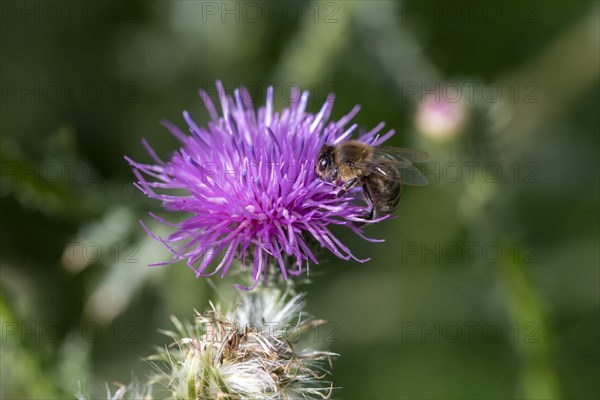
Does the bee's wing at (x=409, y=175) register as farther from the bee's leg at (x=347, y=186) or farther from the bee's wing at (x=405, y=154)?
the bee's leg at (x=347, y=186)

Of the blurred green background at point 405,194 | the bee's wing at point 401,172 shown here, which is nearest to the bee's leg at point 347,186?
the bee's wing at point 401,172

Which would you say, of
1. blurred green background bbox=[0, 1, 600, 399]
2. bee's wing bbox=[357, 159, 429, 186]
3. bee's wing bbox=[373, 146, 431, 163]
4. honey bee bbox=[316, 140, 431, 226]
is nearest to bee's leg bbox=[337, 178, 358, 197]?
honey bee bbox=[316, 140, 431, 226]

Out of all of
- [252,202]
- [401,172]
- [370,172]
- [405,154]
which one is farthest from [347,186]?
[252,202]

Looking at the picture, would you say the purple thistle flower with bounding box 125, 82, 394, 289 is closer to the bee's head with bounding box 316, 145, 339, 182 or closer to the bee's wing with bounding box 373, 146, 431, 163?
the bee's head with bounding box 316, 145, 339, 182

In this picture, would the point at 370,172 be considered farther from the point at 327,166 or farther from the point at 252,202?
the point at 252,202

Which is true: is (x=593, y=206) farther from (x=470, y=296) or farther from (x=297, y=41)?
(x=297, y=41)

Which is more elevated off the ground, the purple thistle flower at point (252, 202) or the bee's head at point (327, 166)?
the bee's head at point (327, 166)

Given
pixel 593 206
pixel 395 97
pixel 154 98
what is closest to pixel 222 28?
pixel 154 98
